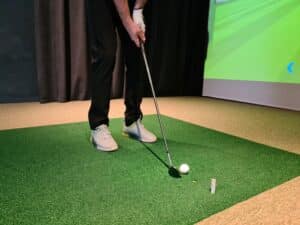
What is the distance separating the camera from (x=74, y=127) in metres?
1.87

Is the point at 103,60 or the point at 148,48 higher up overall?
the point at 103,60

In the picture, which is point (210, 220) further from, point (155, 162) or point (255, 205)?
point (155, 162)

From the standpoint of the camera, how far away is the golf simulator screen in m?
2.88

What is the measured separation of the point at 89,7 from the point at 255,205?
111cm

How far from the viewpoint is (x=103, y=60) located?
4.57 ft

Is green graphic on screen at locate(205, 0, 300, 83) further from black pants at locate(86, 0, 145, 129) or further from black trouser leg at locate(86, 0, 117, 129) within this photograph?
black trouser leg at locate(86, 0, 117, 129)

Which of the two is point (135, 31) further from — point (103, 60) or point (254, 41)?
point (254, 41)

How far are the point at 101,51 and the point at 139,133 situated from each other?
50 centimetres

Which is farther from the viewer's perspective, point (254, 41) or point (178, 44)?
point (178, 44)

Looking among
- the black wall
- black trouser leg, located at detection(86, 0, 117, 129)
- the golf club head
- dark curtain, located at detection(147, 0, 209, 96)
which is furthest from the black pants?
dark curtain, located at detection(147, 0, 209, 96)

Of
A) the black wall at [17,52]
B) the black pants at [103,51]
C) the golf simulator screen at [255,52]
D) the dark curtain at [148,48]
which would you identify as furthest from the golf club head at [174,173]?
the golf simulator screen at [255,52]

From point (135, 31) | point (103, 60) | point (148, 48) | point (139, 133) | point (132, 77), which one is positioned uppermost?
point (135, 31)

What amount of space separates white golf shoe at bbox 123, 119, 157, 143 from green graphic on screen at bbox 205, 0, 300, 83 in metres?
1.96

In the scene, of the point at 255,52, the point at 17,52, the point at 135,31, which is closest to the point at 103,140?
the point at 135,31
